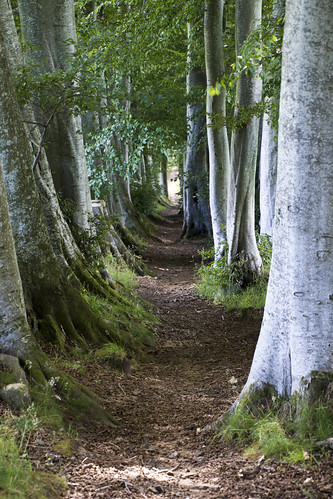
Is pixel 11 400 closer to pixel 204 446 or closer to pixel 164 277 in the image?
pixel 204 446

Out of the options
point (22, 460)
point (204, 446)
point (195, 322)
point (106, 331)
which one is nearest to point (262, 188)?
point (195, 322)

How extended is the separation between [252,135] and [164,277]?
5148 millimetres

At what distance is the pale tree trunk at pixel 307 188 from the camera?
3.32 m

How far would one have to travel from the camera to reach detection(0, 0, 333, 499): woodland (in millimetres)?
3295

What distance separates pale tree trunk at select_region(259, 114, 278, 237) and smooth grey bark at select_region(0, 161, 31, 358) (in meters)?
7.30

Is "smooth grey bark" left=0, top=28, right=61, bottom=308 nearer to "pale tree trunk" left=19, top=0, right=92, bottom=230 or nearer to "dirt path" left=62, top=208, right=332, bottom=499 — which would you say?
"dirt path" left=62, top=208, right=332, bottom=499

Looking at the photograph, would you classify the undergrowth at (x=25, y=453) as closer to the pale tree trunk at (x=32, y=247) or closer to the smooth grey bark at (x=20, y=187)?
the pale tree trunk at (x=32, y=247)

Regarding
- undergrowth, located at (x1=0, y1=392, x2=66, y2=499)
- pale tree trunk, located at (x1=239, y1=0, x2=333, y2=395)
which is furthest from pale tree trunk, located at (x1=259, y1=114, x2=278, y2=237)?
undergrowth, located at (x1=0, y1=392, x2=66, y2=499)

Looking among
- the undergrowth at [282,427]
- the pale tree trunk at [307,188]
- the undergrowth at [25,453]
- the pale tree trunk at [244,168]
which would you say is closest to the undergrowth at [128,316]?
the pale tree trunk at [244,168]

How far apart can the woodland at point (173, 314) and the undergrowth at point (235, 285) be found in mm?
34

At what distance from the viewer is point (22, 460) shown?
9.58ft

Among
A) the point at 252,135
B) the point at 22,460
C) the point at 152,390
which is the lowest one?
the point at 152,390

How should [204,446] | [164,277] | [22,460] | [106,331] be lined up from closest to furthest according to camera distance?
[22,460] → [204,446] → [106,331] → [164,277]

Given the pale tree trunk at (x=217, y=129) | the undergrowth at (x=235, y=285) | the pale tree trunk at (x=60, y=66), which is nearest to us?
the pale tree trunk at (x=60, y=66)
